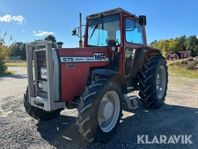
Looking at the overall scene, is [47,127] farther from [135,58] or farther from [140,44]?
[140,44]

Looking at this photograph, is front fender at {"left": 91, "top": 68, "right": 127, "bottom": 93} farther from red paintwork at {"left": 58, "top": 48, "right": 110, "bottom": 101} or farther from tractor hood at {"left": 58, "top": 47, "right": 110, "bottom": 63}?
tractor hood at {"left": 58, "top": 47, "right": 110, "bottom": 63}

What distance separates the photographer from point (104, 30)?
20.5ft

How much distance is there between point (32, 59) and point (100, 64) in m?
1.51

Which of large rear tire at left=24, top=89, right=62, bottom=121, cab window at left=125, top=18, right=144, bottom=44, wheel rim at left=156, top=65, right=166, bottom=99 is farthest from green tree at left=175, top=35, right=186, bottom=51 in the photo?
large rear tire at left=24, top=89, right=62, bottom=121

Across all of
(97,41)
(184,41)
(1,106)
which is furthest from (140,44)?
(184,41)

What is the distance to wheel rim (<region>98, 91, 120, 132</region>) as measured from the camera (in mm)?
4742

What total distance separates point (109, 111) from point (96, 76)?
77 centimetres

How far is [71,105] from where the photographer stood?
4.98 m

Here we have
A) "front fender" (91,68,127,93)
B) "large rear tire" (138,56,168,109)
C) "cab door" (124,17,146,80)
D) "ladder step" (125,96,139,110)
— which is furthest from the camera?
"large rear tire" (138,56,168,109)

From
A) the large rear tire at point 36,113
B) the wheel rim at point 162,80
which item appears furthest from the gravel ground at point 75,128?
the wheel rim at point 162,80

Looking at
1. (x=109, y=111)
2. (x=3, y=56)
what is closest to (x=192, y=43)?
(x=3, y=56)

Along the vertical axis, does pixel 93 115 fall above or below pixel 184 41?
below

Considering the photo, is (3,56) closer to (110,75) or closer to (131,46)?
(131,46)

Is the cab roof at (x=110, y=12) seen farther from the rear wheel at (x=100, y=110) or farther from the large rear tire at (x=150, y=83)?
the rear wheel at (x=100, y=110)
